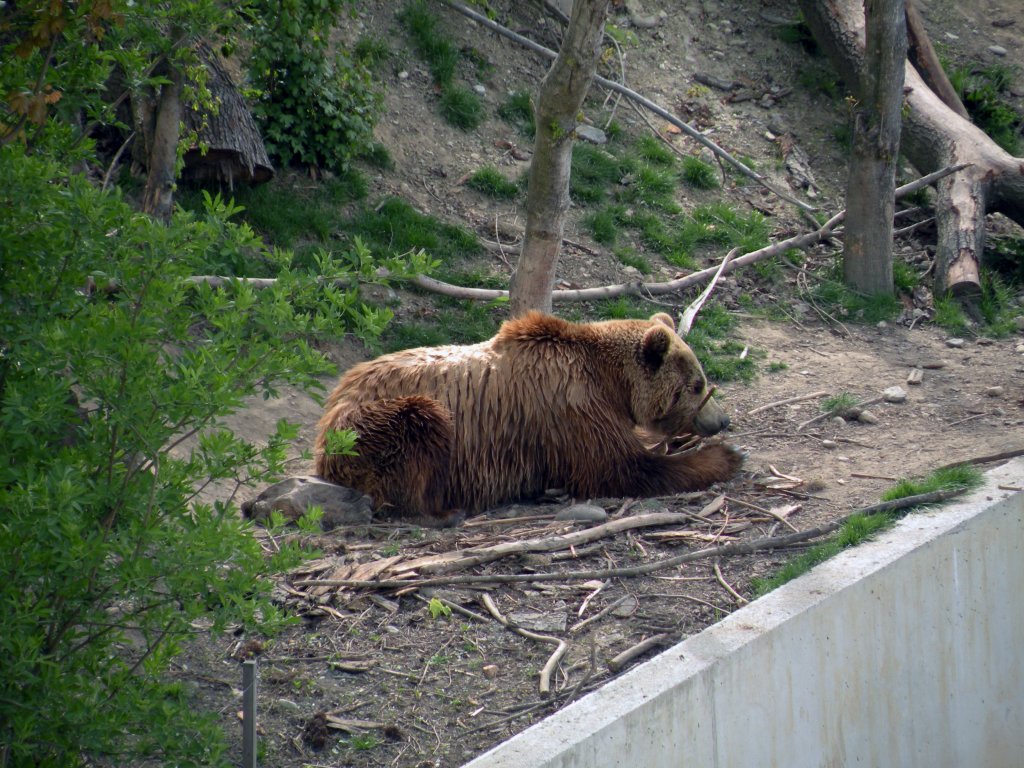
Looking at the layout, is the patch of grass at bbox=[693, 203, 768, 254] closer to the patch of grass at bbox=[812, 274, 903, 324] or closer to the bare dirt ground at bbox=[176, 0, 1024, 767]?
the bare dirt ground at bbox=[176, 0, 1024, 767]

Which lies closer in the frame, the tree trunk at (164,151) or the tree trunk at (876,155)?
the tree trunk at (164,151)

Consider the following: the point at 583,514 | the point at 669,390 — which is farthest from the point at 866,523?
the point at 669,390

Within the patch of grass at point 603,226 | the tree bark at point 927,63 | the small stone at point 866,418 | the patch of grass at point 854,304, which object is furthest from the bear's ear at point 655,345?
the tree bark at point 927,63

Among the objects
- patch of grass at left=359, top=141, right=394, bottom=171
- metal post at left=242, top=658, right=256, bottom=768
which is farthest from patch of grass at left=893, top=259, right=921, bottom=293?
metal post at left=242, top=658, right=256, bottom=768

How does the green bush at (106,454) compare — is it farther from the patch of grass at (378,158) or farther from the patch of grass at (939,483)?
the patch of grass at (378,158)

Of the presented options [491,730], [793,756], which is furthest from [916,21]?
[491,730]

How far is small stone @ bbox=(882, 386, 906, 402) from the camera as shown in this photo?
809cm

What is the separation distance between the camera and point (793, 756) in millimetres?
4820

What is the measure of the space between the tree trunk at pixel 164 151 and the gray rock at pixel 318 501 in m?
1.75

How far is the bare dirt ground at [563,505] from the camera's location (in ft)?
14.0

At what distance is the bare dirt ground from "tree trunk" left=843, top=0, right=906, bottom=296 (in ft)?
2.04

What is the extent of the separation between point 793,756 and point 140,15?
390 cm

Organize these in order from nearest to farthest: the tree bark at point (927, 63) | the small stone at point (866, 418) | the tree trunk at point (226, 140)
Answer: the small stone at point (866, 418) < the tree trunk at point (226, 140) < the tree bark at point (927, 63)

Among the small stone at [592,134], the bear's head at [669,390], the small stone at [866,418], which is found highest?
the small stone at [592,134]
